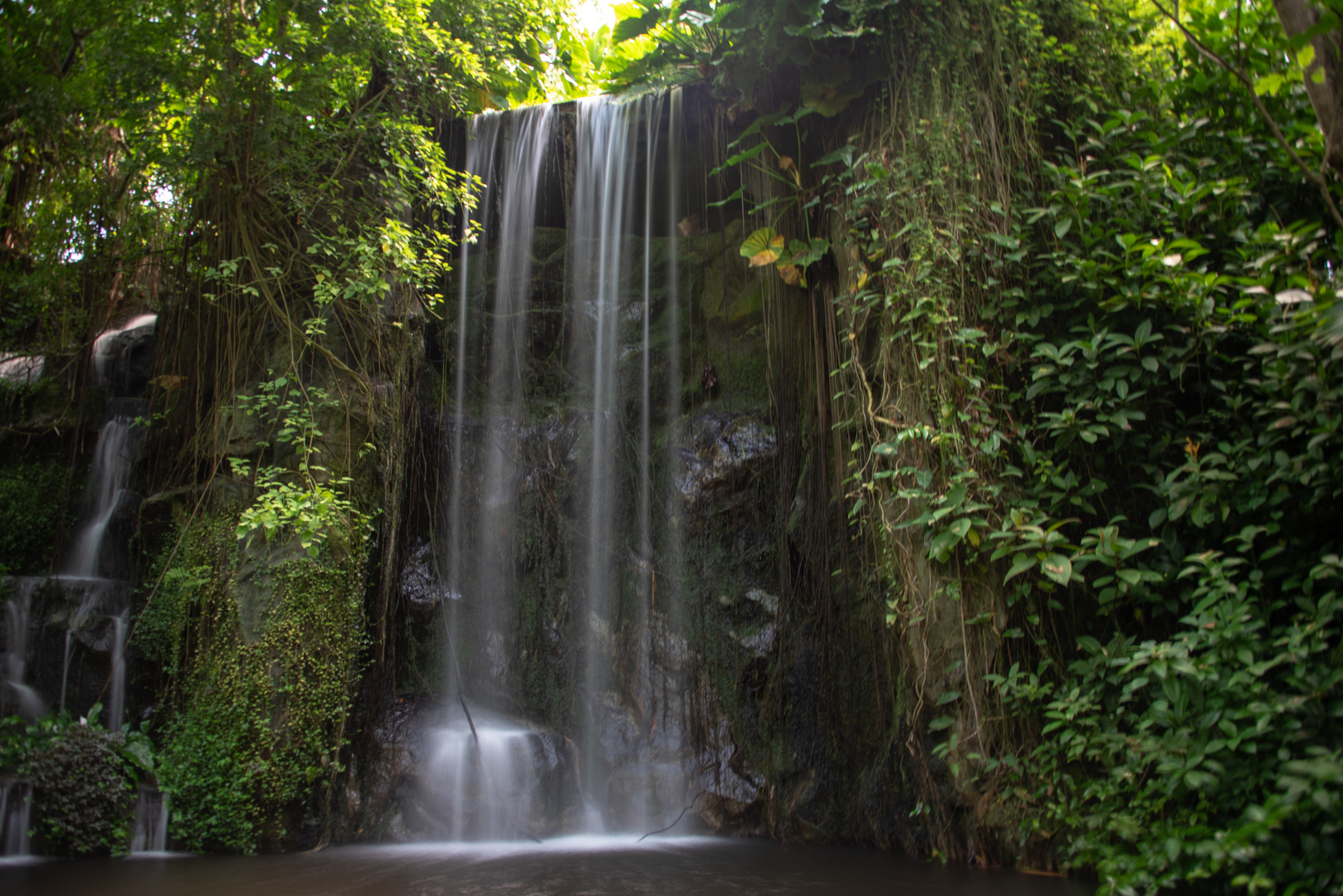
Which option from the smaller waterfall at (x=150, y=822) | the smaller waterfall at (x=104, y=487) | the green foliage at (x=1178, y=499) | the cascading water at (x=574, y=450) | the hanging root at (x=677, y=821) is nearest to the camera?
the green foliage at (x=1178, y=499)

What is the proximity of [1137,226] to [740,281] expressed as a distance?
3194 mm

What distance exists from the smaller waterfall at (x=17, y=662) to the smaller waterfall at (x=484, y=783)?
264 centimetres

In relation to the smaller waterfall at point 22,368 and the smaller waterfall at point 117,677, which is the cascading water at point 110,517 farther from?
the smaller waterfall at point 22,368

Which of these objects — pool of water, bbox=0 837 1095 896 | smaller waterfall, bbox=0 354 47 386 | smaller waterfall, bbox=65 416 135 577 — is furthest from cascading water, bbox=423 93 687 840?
smaller waterfall, bbox=0 354 47 386

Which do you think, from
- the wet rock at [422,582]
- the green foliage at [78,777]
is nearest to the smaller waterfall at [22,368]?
the green foliage at [78,777]

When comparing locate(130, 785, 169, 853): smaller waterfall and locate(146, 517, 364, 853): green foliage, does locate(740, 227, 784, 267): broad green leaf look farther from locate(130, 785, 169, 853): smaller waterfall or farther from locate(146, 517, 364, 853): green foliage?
locate(130, 785, 169, 853): smaller waterfall

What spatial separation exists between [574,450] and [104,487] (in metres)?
3.92

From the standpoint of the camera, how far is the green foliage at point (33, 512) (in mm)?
6285

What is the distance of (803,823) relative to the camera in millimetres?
5086

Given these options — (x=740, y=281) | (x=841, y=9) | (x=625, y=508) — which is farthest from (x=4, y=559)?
(x=841, y=9)

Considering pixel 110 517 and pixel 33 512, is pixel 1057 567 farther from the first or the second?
pixel 33 512

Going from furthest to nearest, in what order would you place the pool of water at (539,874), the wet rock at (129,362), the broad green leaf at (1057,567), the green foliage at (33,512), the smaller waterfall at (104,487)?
the wet rock at (129,362)
the green foliage at (33,512)
the smaller waterfall at (104,487)
the pool of water at (539,874)
the broad green leaf at (1057,567)

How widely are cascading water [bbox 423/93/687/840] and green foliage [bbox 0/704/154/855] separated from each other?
1.81m

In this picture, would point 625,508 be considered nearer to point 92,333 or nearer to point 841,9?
point 841,9
